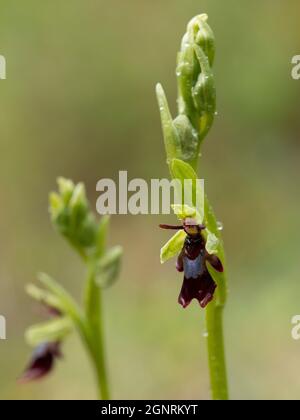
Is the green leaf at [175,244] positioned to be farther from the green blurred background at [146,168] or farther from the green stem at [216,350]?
the green blurred background at [146,168]

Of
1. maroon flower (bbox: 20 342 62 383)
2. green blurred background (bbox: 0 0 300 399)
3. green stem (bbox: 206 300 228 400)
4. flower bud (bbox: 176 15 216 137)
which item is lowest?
green stem (bbox: 206 300 228 400)

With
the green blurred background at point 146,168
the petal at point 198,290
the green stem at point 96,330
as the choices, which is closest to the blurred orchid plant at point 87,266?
the green stem at point 96,330

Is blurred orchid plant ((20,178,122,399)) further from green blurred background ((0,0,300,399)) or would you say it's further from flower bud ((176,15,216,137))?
green blurred background ((0,0,300,399))

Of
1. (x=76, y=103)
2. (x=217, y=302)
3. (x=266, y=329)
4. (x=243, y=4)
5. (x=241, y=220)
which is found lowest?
(x=217, y=302)

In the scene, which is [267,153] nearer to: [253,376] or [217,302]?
[253,376]

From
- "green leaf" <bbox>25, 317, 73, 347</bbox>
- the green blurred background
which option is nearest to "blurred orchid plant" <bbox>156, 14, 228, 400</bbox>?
"green leaf" <bbox>25, 317, 73, 347</bbox>

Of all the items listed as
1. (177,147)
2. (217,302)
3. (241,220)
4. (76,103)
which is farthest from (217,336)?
(76,103)

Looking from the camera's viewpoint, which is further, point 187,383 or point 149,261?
point 149,261

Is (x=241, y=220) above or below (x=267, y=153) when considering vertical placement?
below
